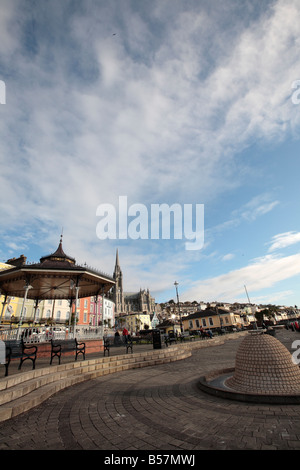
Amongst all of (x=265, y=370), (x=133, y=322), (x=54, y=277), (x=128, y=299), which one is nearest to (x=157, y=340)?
(x=265, y=370)

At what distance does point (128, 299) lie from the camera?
150 meters

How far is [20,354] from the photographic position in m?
7.54

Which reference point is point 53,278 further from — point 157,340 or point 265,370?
point 265,370

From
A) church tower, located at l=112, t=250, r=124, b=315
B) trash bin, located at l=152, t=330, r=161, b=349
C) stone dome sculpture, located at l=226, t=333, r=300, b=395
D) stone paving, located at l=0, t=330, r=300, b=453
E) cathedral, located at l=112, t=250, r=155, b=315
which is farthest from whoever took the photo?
cathedral, located at l=112, t=250, r=155, b=315

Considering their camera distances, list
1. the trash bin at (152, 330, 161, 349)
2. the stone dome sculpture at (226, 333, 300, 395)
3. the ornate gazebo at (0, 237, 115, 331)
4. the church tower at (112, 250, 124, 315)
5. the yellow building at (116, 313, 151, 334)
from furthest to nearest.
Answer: the church tower at (112, 250, 124, 315) → the yellow building at (116, 313, 151, 334) → the ornate gazebo at (0, 237, 115, 331) → the trash bin at (152, 330, 161, 349) → the stone dome sculpture at (226, 333, 300, 395)

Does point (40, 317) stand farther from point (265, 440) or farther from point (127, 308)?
point (127, 308)

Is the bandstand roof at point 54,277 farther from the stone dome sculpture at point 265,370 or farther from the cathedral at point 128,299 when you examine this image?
the cathedral at point 128,299

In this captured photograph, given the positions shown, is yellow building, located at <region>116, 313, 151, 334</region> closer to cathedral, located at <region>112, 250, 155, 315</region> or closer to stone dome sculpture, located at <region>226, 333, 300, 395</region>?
cathedral, located at <region>112, 250, 155, 315</region>

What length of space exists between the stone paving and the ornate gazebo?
38.9 ft

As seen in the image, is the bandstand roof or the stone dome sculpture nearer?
the stone dome sculpture

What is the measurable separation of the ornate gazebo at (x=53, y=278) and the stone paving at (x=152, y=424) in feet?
38.9

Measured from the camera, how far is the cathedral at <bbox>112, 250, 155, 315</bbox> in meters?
141

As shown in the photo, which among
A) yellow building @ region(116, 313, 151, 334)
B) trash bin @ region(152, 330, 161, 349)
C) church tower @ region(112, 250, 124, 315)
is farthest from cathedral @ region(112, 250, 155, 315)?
trash bin @ region(152, 330, 161, 349)

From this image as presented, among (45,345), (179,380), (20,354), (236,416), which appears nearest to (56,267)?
(45,345)
